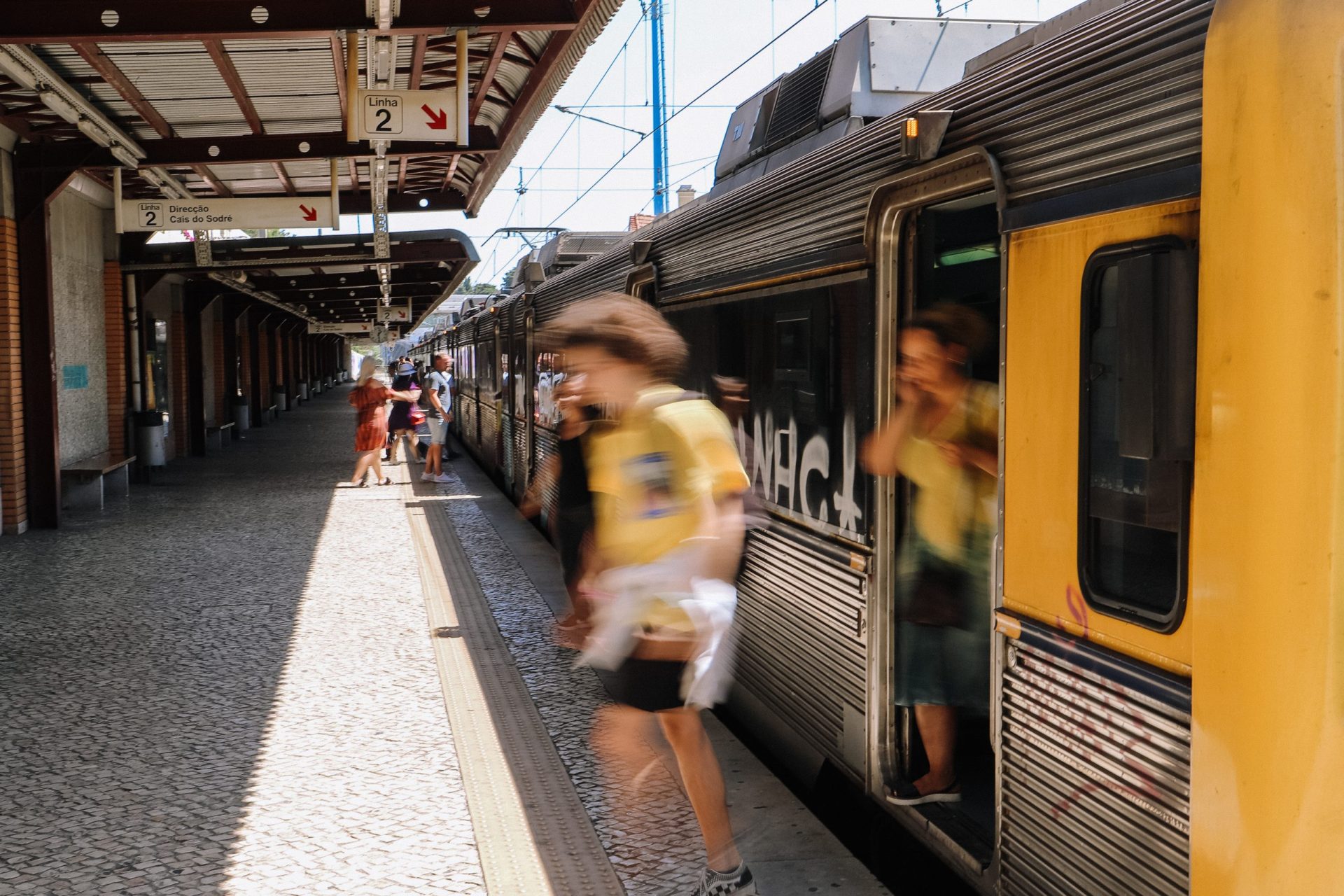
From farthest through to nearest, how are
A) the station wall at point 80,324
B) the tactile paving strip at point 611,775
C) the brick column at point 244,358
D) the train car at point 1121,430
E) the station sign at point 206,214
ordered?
the brick column at point 244,358 < the station wall at point 80,324 < the station sign at point 206,214 < the tactile paving strip at point 611,775 < the train car at point 1121,430

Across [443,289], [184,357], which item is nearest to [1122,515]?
[184,357]

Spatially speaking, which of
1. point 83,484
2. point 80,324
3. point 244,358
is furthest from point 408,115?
point 244,358

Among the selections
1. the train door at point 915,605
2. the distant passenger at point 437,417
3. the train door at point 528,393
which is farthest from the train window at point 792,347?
the distant passenger at point 437,417

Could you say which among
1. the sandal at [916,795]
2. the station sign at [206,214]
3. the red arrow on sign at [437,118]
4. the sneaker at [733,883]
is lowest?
the sneaker at [733,883]

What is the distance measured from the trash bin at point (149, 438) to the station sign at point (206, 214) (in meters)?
5.11

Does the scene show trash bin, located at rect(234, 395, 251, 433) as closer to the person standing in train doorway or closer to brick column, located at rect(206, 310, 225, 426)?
brick column, located at rect(206, 310, 225, 426)

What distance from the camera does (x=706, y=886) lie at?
3.40 meters

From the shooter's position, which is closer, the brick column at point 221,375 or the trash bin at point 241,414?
the brick column at point 221,375

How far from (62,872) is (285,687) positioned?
2196mm

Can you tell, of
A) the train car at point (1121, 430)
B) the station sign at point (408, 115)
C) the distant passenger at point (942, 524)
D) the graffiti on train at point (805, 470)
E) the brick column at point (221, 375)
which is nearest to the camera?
the train car at point (1121, 430)

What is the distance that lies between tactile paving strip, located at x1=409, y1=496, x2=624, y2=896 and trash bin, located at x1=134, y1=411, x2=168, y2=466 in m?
10.1

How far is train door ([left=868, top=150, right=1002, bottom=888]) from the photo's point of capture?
3596 millimetres

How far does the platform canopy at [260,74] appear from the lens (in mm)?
7328

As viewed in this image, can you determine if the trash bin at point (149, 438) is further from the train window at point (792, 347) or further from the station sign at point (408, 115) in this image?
the train window at point (792, 347)
